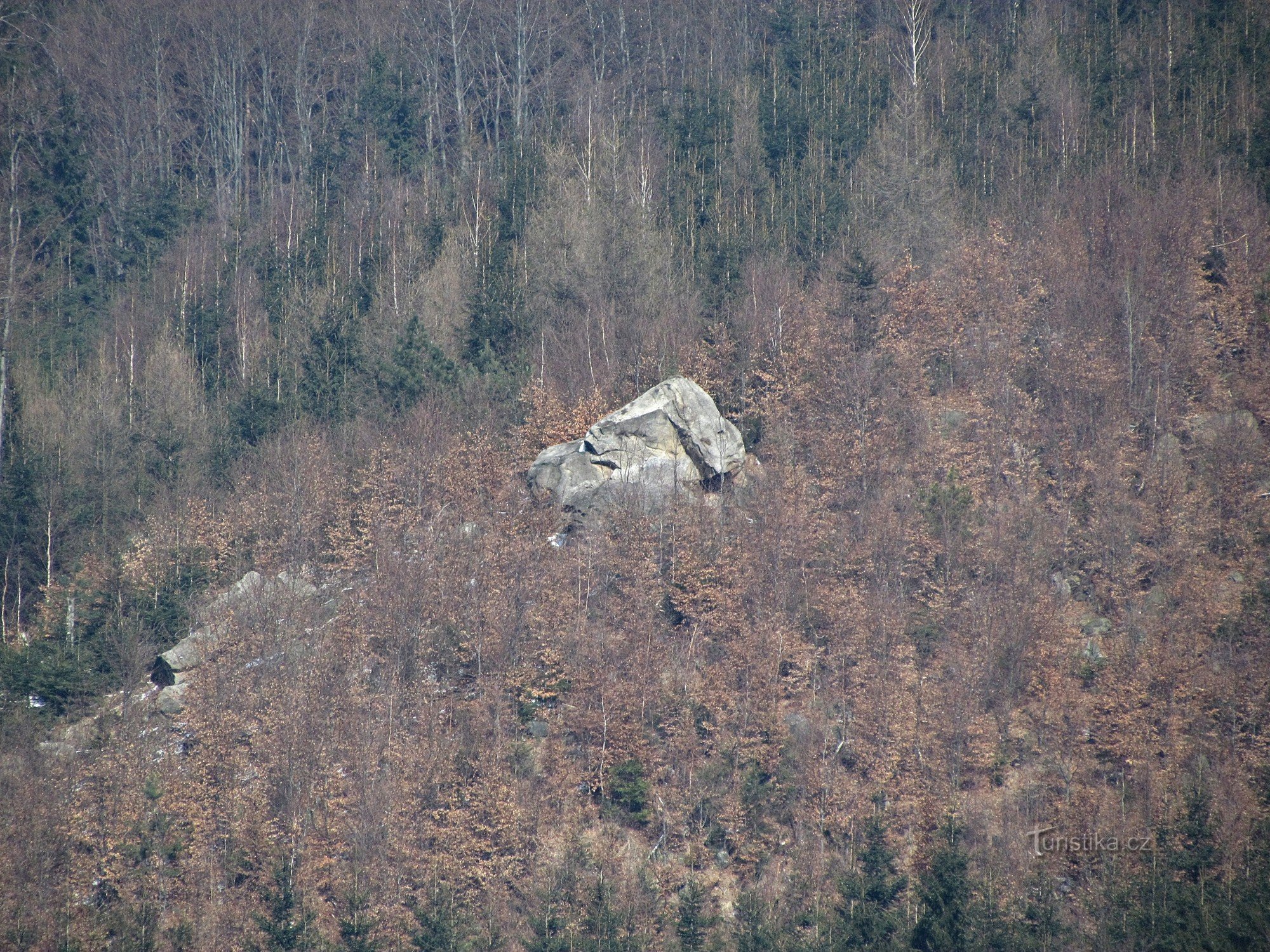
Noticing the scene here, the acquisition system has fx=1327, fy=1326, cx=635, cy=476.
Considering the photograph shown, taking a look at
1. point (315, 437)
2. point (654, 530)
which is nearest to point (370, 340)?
point (315, 437)

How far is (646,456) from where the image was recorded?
3941 cm

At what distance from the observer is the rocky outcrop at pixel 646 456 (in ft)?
127

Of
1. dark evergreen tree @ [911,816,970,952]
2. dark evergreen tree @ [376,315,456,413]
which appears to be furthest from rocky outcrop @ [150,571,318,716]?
dark evergreen tree @ [911,816,970,952]

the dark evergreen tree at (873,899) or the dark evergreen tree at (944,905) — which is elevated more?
the dark evergreen tree at (944,905)

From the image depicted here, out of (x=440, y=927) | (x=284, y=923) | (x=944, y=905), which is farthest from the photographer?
(x=284, y=923)

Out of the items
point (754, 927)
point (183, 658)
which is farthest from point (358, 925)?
point (183, 658)

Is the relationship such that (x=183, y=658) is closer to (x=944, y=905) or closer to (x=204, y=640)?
(x=204, y=640)

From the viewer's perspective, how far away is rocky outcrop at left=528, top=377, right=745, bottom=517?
127 ft

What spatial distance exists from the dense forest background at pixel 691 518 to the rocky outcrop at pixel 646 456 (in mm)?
1011

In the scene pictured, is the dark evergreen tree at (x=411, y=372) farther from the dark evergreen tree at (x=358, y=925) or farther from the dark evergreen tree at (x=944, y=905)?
the dark evergreen tree at (x=944, y=905)

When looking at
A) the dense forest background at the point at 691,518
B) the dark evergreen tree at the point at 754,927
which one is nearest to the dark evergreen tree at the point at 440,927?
the dense forest background at the point at 691,518

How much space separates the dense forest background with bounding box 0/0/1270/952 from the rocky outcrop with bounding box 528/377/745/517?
1011mm

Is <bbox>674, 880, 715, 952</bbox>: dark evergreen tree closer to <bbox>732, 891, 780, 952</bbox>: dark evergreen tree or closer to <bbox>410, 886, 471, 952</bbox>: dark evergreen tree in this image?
<bbox>732, 891, 780, 952</bbox>: dark evergreen tree

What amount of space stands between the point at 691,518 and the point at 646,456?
2788mm
